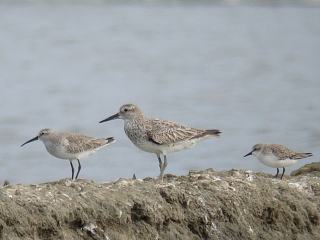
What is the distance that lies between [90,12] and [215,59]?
648 cm

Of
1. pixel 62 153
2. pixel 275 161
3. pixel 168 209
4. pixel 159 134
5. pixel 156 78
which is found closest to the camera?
pixel 168 209

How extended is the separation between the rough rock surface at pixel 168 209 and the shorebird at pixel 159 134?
1.27m

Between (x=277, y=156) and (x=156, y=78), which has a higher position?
(x=277, y=156)

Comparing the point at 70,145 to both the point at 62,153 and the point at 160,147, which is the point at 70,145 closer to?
the point at 62,153

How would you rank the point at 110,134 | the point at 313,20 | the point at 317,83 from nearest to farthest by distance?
1. the point at 110,134
2. the point at 317,83
3. the point at 313,20

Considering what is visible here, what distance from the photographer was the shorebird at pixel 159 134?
37.0ft

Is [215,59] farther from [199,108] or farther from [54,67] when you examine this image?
[199,108]

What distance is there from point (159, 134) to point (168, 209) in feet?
7.45

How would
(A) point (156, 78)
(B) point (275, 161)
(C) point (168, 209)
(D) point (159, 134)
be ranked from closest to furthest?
1. (C) point (168, 209)
2. (D) point (159, 134)
3. (B) point (275, 161)
4. (A) point (156, 78)

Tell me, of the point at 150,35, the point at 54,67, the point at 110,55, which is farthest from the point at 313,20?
the point at 54,67

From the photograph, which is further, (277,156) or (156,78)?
(156,78)

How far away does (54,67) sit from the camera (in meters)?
23.8

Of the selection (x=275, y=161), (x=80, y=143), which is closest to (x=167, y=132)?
(x=80, y=143)

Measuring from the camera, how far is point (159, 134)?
11.3 metres
